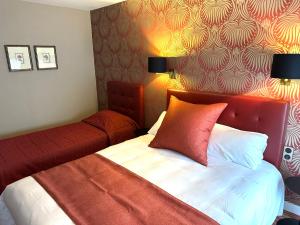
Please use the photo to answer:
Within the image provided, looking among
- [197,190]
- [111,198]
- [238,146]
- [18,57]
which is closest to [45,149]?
[111,198]

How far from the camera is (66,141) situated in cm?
258

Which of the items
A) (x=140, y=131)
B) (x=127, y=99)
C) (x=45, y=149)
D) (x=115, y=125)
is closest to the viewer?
(x=45, y=149)

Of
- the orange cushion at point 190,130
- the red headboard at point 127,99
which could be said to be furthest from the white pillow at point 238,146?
the red headboard at point 127,99

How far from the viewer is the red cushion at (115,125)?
9.35ft

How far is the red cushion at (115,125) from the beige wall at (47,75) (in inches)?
29.2

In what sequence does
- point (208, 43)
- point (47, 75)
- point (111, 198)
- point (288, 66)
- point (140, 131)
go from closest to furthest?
point (111, 198) < point (288, 66) < point (208, 43) < point (140, 131) < point (47, 75)

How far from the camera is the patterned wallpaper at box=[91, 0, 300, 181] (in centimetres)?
182

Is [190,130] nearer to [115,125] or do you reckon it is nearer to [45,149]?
[115,125]

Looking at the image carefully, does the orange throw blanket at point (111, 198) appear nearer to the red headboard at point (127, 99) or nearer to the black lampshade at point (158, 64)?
the black lampshade at point (158, 64)

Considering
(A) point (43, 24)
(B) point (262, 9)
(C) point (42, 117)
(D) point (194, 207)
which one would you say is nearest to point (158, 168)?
(D) point (194, 207)

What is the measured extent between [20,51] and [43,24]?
1.71 feet

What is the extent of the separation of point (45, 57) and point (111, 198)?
8.70 ft

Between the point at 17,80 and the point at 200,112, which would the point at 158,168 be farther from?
the point at 17,80

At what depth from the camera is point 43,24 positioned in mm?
3152
